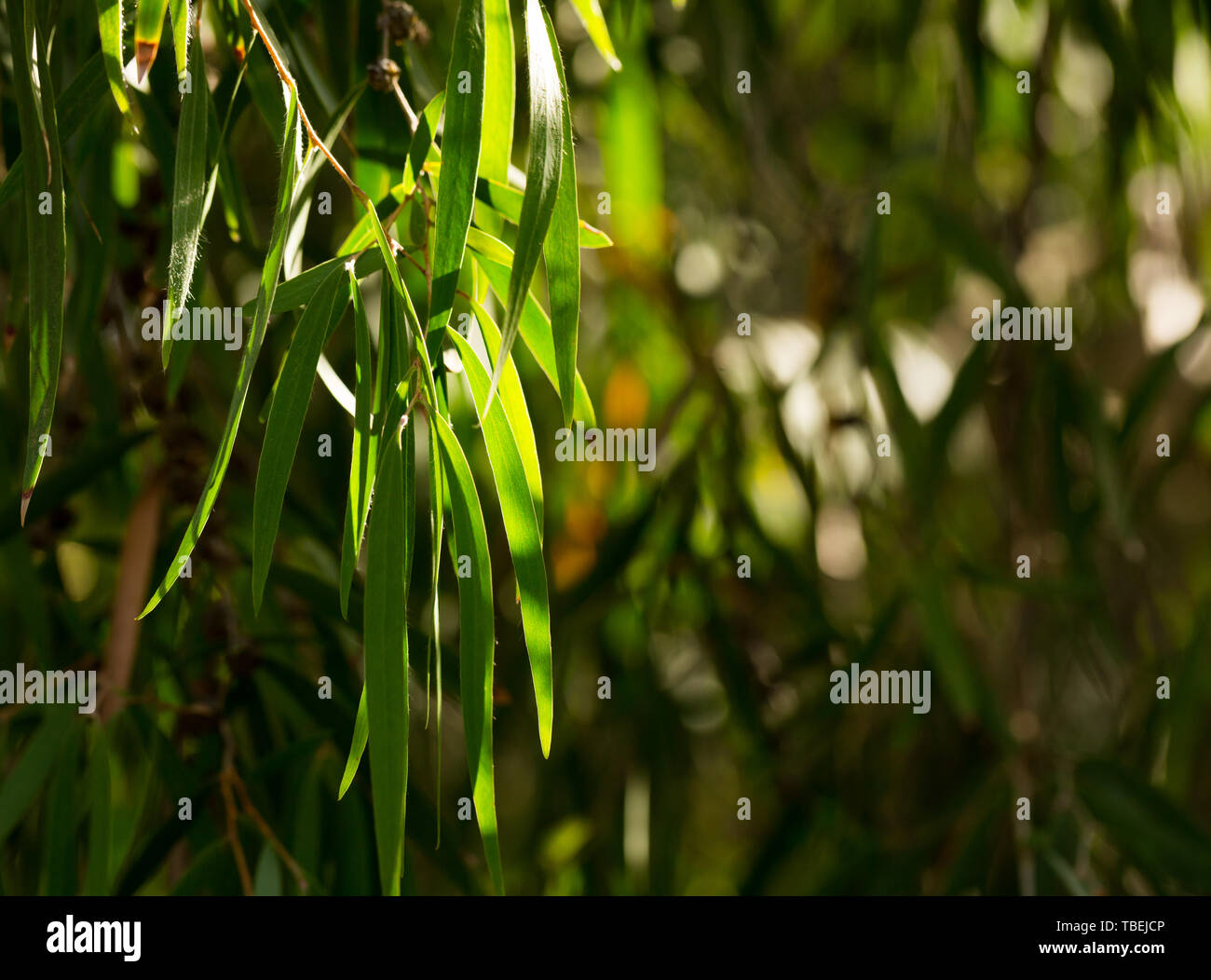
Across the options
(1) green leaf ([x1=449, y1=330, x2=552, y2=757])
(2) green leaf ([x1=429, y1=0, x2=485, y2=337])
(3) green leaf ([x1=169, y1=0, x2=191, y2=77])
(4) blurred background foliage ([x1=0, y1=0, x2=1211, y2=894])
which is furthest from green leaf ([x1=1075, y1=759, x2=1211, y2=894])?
(3) green leaf ([x1=169, y1=0, x2=191, y2=77])

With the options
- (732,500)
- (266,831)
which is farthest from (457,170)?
A: (732,500)

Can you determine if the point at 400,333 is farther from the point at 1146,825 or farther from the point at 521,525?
the point at 1146,825

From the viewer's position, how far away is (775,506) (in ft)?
4.36

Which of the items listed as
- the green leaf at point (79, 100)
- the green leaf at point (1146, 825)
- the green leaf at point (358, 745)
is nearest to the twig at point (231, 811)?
the green leaf at point (358, 745)

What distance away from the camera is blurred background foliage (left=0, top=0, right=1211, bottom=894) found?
0.69 meters

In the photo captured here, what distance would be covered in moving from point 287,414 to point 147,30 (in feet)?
0.51

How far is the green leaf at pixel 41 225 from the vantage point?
402 mm

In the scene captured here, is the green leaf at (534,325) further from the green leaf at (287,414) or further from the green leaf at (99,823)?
the green leaf at (99,823)

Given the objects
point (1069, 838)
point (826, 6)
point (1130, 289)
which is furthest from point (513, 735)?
point (826, 6)

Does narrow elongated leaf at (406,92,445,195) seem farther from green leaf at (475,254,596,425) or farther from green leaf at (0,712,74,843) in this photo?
green leaf at (0,712,74,843)

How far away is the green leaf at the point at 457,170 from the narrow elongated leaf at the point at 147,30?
0.39 feet

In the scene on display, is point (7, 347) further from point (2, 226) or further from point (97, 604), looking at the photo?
point (97, 604)

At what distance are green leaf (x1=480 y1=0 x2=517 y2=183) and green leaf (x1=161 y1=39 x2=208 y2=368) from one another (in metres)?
0.11
